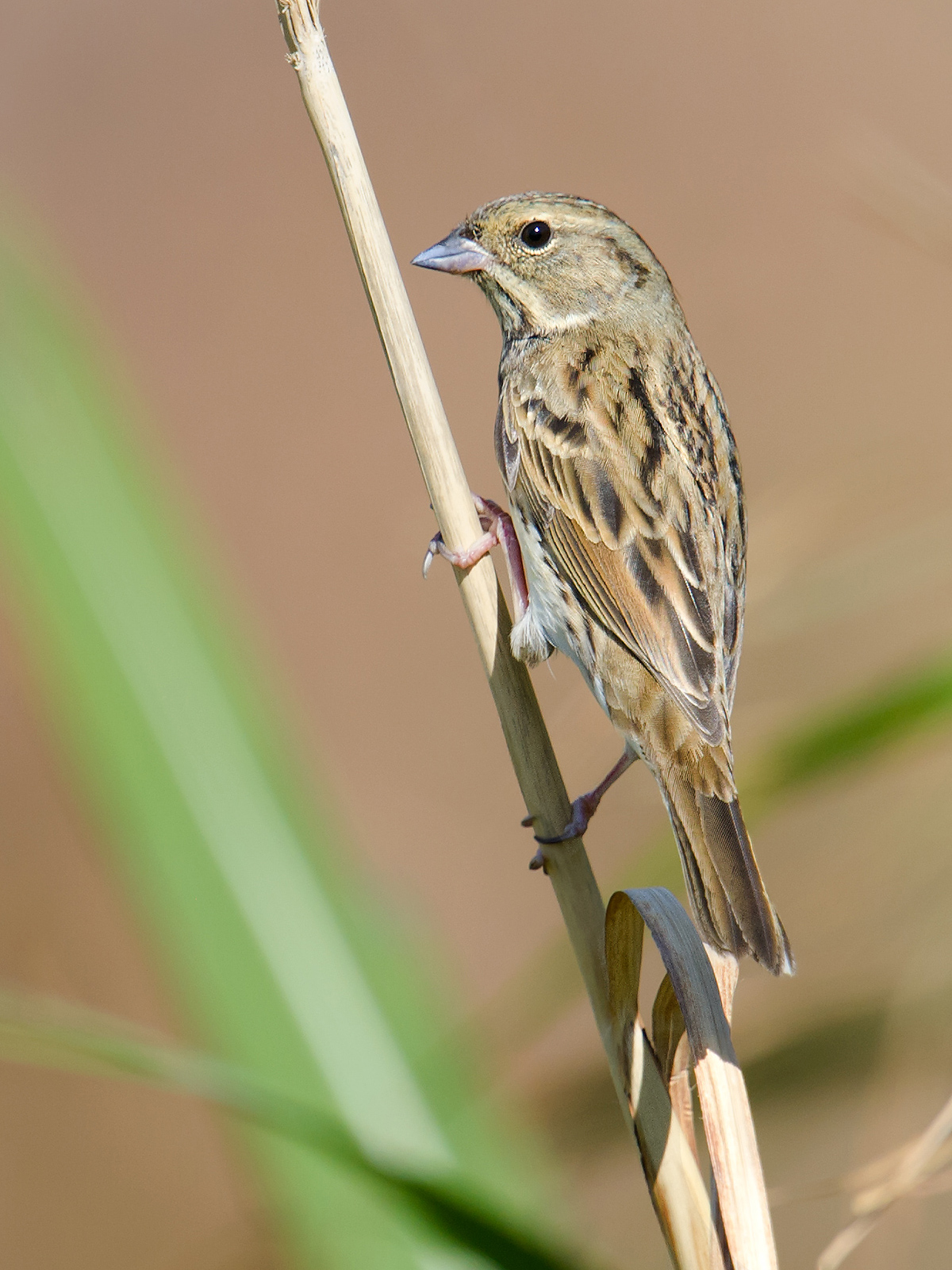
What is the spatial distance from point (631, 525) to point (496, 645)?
2.03 feet

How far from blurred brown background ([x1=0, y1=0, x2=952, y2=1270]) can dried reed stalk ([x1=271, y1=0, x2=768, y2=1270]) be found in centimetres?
34

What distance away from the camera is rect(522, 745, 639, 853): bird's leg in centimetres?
152

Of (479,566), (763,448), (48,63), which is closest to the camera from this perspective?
(479,566)

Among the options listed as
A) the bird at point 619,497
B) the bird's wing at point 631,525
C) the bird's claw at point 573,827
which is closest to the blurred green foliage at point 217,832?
the bird's claw at point 573,827

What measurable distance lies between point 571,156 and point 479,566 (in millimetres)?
4581

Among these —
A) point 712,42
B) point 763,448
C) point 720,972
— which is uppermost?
point 712,42

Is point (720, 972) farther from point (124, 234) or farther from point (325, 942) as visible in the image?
point (124, 234)

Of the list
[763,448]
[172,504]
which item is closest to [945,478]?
[763,448]

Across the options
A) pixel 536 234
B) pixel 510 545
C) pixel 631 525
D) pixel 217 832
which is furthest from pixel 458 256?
pixel 217 832

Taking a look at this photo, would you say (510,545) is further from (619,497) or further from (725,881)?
(725,881)

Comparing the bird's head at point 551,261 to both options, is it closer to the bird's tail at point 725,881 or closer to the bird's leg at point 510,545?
the bird's leg at point 510,545

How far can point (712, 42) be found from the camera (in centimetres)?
623

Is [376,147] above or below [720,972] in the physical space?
above

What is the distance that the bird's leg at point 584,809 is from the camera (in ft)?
4.99
